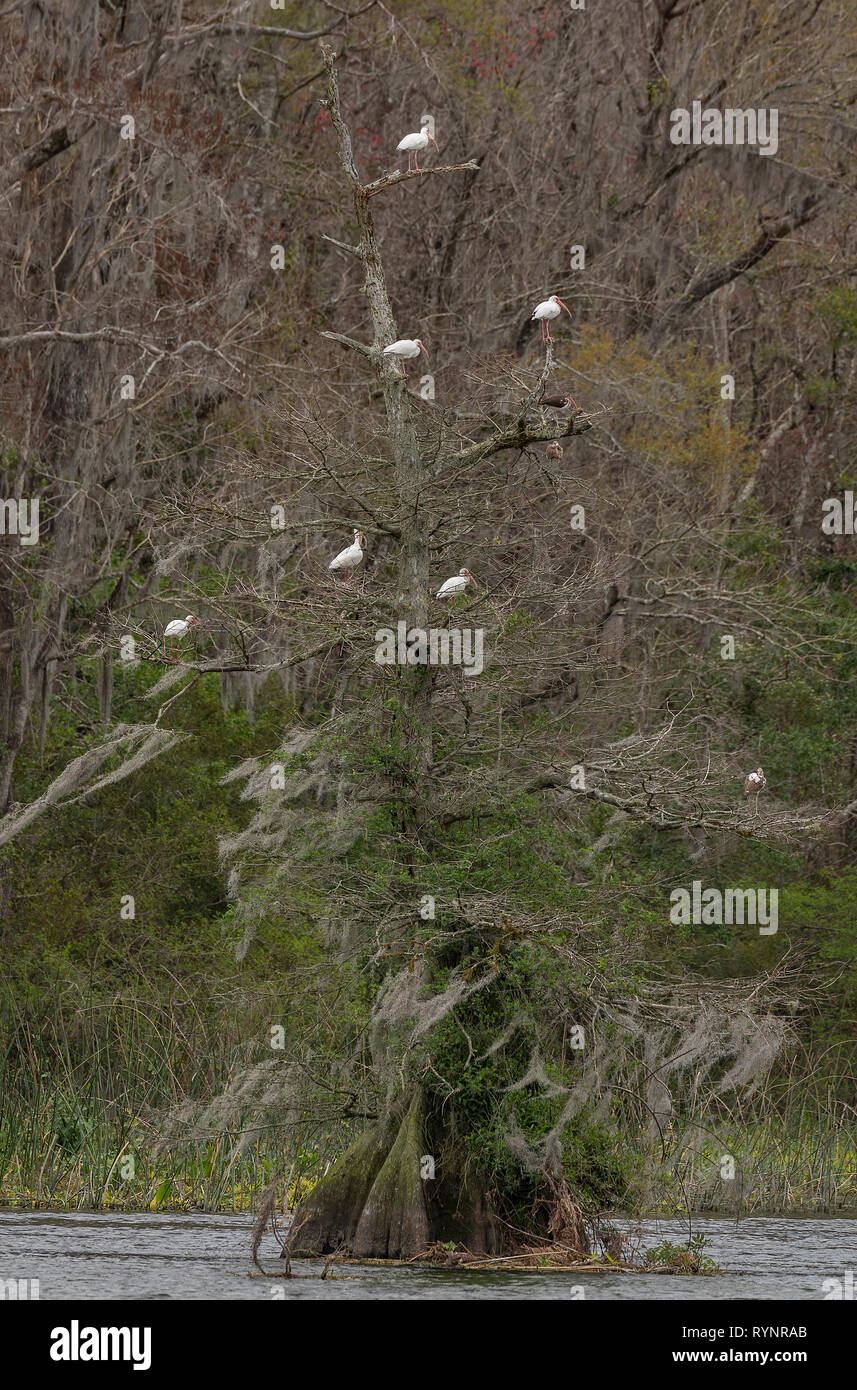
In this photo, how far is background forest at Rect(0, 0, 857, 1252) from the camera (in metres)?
15.0

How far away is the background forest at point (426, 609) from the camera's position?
49.3ft

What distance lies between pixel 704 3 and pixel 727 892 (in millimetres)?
12472

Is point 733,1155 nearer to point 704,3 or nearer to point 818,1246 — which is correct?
point 818,1246

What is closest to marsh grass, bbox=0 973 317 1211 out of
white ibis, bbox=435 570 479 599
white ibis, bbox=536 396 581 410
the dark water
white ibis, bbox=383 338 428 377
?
the dark water

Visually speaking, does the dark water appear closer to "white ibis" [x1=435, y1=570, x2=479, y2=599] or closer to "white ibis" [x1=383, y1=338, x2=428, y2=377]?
"white ibis" [x1=435, y1=570, x2=479, y2=599]

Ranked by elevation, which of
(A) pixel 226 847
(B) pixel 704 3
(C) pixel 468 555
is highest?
(B) pixel 704 3

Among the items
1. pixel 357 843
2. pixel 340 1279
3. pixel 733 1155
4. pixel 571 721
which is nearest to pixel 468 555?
pixel 571 721

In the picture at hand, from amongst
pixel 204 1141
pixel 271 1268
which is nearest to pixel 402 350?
pixel 204 1141

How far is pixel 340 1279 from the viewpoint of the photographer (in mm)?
13586

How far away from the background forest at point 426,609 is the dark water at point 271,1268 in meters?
0.68

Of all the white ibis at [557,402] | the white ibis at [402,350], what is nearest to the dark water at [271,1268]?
the white ibis at [557,402]

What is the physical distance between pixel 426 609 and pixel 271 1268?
4777 millimetres

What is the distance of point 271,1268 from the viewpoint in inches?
558

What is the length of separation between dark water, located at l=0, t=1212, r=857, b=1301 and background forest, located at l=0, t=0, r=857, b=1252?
678 millimetres
